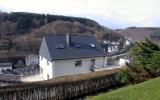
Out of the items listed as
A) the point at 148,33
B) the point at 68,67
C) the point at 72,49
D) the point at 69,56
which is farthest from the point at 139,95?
the point at 148,33

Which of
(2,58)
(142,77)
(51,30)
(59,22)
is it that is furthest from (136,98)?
(59,22)

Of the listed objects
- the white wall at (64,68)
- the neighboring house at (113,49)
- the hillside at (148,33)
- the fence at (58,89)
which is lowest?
the neighboring house at (113,49)

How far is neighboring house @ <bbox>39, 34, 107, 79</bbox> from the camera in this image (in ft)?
94.0

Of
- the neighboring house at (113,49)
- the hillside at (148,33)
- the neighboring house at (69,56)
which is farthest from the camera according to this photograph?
the neighboring house at (113,49)

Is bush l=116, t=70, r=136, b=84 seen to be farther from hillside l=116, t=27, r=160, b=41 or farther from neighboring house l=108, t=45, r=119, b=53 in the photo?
neighboring house l=108, t=45, r=119, b=53

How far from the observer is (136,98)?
19.9 feet

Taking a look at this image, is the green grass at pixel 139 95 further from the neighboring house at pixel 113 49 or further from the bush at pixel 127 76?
the neighboring house at pixel 113 49

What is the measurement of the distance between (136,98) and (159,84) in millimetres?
1735

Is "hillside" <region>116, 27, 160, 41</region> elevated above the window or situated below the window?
above

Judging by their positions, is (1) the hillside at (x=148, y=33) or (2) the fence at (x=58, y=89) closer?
(2) the fence at (x=58, y=89)

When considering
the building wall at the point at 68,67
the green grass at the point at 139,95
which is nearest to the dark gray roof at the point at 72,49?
the building wall at the point at 68,67

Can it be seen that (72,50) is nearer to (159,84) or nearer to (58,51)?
(58,51)

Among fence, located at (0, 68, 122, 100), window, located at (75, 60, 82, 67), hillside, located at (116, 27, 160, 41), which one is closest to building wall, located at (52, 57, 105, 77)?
window, located at (75, 60, 82, 67)

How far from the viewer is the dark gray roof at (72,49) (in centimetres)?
2889
